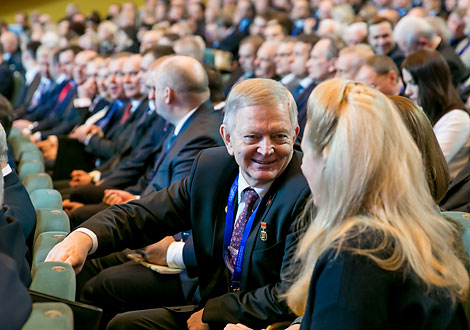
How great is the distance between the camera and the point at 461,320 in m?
1.34

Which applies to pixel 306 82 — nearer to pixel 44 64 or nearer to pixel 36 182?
pixel 36 182

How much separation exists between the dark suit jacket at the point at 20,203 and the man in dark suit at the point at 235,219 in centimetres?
30

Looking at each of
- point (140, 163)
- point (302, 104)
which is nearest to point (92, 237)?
point (140, 163)

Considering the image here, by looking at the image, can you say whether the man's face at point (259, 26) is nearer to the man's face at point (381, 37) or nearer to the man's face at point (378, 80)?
the man's face at point (381, 37)

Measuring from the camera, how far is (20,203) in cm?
216

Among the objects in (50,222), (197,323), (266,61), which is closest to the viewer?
(197,323)

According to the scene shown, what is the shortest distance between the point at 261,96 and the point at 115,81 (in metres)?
3.36

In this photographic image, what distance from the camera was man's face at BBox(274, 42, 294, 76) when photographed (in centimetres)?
534

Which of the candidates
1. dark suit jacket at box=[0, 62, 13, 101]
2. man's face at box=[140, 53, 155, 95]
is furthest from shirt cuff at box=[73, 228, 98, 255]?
dark suit jacket at box=[0, 62, 13, 101]

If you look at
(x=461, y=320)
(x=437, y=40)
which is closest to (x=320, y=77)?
(x=437, y=40)

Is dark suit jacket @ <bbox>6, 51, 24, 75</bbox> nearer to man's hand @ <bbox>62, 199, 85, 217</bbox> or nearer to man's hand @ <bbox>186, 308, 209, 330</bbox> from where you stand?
man's hand @ <bbox>62, 199, 85, 217</bbox>

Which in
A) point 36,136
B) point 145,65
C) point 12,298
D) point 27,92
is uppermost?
point 12,298

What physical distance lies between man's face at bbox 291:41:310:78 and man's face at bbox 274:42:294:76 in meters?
0.28

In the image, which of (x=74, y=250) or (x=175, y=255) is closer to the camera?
(x=74, y=250)
